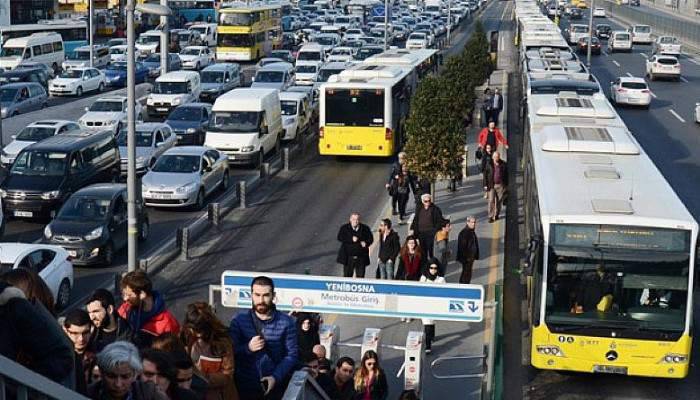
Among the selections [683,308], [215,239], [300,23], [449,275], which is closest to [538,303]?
[683,308]

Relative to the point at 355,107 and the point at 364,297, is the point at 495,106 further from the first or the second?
the point at 364,297

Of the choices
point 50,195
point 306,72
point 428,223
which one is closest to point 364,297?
point 428,223

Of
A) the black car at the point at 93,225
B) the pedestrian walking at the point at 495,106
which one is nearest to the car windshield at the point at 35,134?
the black car at the point at 93,225

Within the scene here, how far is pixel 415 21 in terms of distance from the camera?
97.3 metres

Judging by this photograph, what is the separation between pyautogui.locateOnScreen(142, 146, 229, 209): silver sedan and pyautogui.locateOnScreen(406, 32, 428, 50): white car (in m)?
45.9

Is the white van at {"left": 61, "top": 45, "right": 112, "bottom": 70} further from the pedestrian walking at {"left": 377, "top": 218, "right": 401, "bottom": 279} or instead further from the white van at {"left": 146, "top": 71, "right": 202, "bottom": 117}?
the pedestrian walking at {"left": 377, "top": 218, "right": 401, "bottom": 279}

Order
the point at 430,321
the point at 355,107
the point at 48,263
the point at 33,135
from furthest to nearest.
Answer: the point at 33,135
the point at 355,107
the point at 48,263
the point at 430,321

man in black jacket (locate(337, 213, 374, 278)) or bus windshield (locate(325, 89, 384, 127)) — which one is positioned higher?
bus windshield (locate(325, 89, 384, 127))

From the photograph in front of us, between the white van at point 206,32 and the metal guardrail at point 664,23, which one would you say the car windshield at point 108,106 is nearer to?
the white van at point 206,32

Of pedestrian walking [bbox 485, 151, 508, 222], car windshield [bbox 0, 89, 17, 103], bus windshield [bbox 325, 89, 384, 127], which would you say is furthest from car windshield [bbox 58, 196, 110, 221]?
car windshield [bbox 0, 89, 17, 103]

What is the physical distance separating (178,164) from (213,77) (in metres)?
21.0

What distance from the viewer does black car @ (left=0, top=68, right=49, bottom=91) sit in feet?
158

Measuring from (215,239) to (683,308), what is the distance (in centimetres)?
1181

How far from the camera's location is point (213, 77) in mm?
47375
